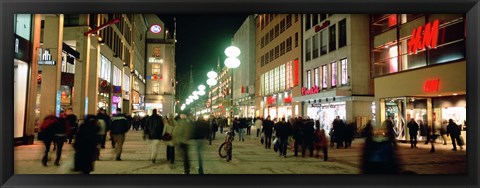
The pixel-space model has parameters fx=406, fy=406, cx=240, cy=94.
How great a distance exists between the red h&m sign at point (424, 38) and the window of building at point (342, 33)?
33.2ft

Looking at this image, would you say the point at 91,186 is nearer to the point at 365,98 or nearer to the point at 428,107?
Result: the point at 428,107

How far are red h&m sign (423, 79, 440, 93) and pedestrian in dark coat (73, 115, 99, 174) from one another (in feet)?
59.6

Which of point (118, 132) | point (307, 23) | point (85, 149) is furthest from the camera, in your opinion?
point (307, 23)

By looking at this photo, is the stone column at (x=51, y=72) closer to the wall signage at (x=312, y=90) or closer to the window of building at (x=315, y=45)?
the wall signage at (x=312, y=90)

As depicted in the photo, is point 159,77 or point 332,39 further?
point 159,77

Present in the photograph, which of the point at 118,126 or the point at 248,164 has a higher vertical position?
the point at 118,126

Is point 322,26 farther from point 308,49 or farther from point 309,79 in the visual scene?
point 309,79

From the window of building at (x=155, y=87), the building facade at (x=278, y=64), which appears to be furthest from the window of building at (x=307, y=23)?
Result: the window of building at (x=155, y=87)

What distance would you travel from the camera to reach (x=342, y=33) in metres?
33.7

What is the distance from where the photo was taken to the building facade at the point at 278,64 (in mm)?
45297

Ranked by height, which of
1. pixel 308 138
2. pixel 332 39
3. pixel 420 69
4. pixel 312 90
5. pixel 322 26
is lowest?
pixel 308 138

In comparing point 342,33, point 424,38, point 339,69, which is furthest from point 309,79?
point 424,38

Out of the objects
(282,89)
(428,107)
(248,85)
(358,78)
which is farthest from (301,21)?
(248,85)
